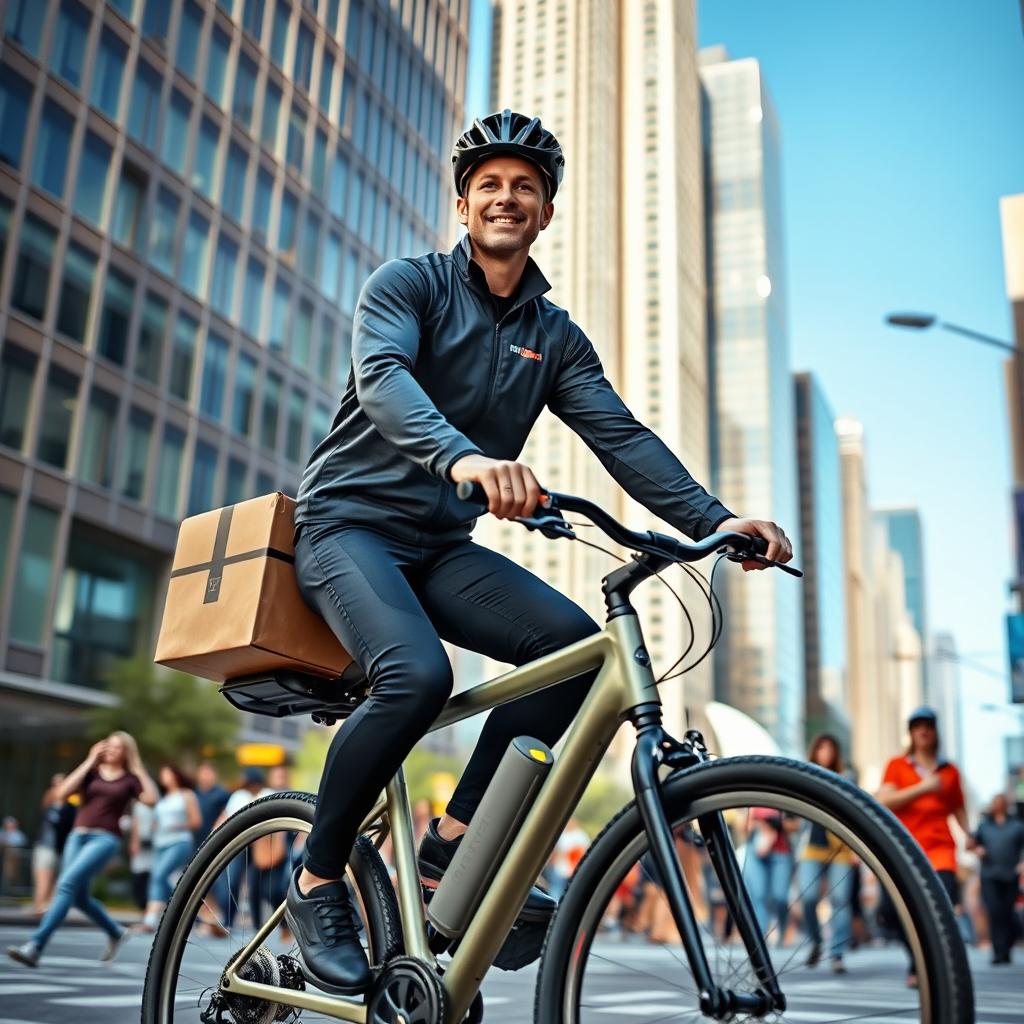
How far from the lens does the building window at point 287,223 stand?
43.5m

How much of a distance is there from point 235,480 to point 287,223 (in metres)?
10.2

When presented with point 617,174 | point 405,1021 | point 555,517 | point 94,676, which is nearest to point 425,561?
point 555,517

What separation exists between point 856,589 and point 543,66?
86.7 meters

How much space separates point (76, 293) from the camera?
31.7 metres

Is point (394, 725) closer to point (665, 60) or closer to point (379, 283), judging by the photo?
point (379, 283)

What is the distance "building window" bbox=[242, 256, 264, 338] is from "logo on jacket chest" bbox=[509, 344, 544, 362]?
38.3 meters

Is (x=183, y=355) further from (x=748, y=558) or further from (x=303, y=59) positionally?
(x=748, y=558)

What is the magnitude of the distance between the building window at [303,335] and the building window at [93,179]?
1118 centimetres

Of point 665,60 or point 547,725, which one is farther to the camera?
point 665,60

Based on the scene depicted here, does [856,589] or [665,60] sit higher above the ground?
[665,60]

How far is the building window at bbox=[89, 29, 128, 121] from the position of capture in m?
33.1

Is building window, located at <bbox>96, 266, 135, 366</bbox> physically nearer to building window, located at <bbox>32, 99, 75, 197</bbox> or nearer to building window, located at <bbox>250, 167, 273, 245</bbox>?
building window, located at <bbox>32, 99, 75, 197</bbox>

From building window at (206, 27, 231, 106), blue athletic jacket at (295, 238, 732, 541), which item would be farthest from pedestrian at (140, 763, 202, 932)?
building window at (206, 27, 231, 106)

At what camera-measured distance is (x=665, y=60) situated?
526 feet
